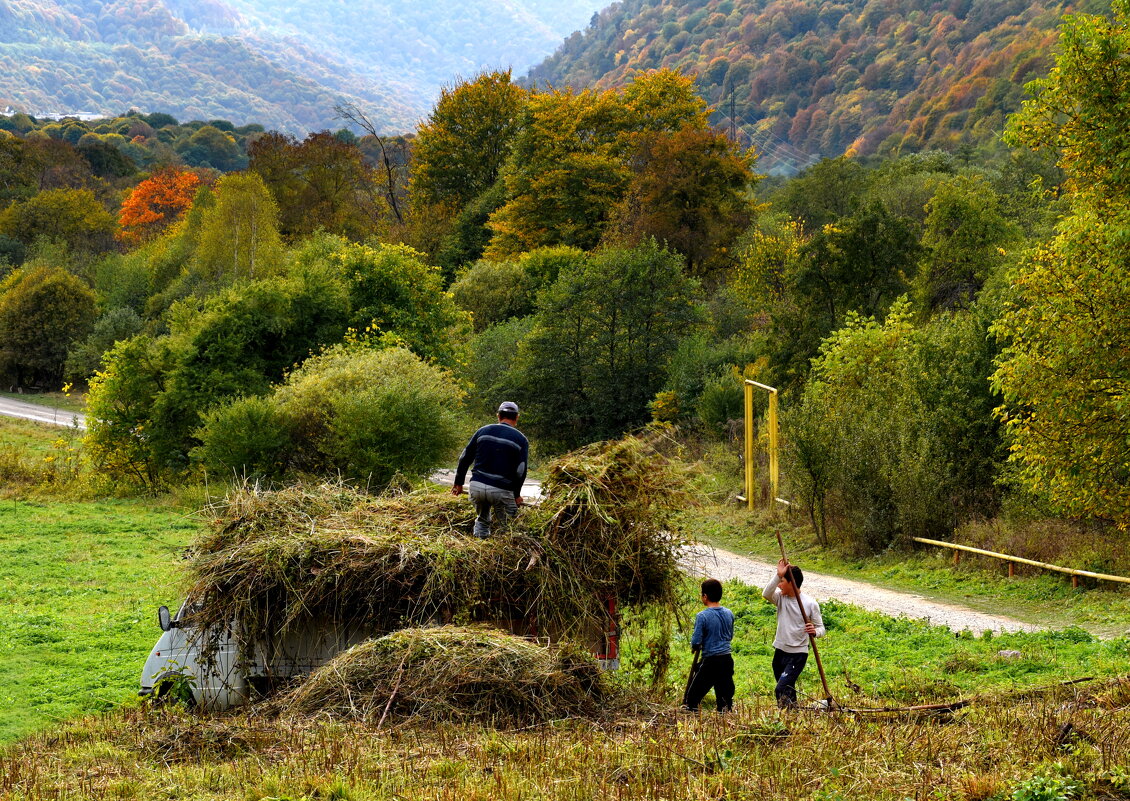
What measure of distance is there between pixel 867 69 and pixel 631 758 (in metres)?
146

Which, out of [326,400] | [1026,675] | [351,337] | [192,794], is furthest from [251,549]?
[351,337]

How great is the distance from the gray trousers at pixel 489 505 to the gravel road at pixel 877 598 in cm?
422

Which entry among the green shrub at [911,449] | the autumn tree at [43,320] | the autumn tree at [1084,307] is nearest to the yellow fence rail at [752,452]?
the green shrub at [911,449]

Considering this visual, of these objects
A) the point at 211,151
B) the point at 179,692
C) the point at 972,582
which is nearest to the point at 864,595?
the point at 972,582

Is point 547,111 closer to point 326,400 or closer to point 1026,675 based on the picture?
point 326,400

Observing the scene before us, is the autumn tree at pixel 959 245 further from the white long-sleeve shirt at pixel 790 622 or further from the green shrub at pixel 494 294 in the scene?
the white long-sleeve shirt at pixel 790 622

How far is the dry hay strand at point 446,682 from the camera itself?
9.36 metres

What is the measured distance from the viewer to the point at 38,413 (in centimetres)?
6031

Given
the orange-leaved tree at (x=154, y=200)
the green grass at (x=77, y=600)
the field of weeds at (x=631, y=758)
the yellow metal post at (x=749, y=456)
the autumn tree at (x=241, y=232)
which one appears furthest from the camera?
the orange-leaved tree at (x=154, y=200)

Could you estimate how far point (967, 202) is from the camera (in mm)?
43688

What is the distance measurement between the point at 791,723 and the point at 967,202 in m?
39.5

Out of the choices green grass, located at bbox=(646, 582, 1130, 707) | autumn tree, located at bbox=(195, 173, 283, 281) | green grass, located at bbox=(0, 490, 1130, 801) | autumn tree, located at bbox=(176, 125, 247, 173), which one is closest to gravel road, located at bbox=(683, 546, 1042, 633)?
green grass, located at bbox=(646, 582, 1130, 707)

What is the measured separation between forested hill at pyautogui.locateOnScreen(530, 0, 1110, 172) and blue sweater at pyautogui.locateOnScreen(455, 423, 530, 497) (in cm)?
8945

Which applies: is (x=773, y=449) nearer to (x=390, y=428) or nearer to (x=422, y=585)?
(x=390, y=428)
